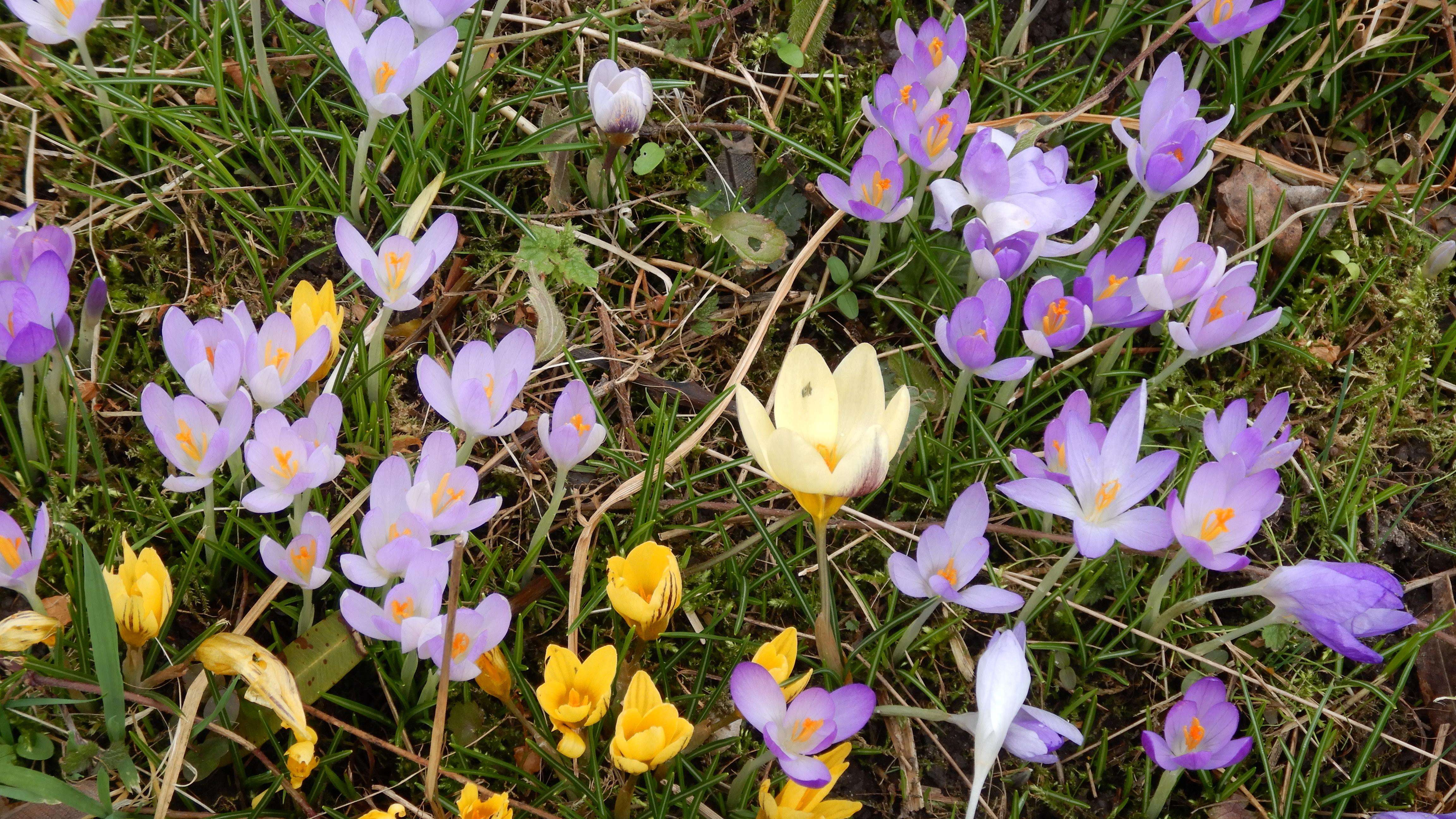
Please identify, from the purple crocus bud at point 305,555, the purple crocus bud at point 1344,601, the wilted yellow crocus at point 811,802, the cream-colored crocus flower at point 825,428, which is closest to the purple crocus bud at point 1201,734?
the purple crocus bud at point 1344,601

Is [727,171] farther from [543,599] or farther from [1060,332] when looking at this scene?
[543,599]

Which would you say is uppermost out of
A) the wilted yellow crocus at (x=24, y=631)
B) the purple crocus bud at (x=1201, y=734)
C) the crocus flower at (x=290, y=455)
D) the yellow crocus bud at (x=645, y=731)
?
the crocus flower at (x=290, y=455)

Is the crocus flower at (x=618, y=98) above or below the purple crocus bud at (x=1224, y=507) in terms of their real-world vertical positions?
above

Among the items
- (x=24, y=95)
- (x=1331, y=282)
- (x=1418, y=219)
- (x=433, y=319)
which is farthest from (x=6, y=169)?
(x=1418, y=219)

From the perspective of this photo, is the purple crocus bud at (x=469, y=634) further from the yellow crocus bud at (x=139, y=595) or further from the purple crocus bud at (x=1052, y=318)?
the purple crocus bud at (x=1052, y=318)

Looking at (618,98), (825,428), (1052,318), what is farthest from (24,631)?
(1052,318)

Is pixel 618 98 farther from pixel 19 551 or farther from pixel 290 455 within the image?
pixel 19 551

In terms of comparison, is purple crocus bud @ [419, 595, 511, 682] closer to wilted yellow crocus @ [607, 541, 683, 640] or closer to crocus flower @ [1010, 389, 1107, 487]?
wilted yellow crocus @ [607, 541, 683, 640]
